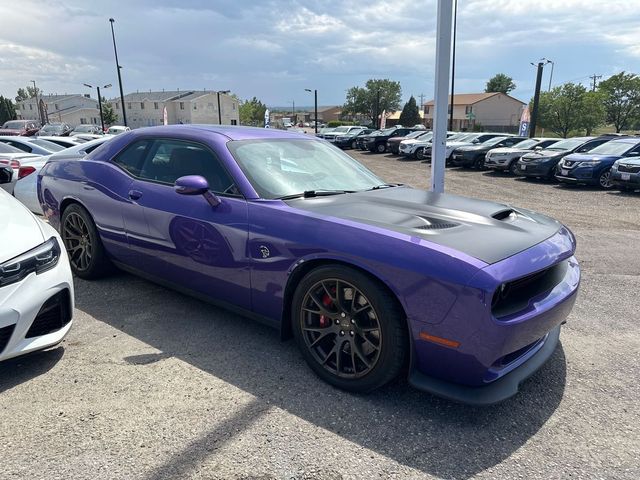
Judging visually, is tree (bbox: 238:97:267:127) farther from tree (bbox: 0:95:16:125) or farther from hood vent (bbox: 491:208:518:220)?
hood vent (bbox: 491:208:518:220)

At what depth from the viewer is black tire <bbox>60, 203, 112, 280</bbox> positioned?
14.3ft

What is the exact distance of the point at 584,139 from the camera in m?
16.2

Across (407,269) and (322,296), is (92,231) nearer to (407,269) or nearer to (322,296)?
(322,296)

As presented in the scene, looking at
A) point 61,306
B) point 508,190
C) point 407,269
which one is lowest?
point 508,190

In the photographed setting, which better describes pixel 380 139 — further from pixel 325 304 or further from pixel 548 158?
pixel 325 304

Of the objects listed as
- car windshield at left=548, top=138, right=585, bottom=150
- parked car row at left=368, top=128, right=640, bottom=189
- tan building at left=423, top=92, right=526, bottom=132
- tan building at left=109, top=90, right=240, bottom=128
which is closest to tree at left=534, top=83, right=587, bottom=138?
tan building at left=423, top=92, right=526, bottom=132

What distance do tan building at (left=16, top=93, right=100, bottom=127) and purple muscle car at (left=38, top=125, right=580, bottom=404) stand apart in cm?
9118

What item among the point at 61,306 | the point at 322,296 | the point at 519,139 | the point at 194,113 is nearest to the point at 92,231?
the point at 61,306

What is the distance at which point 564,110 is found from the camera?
55344mm

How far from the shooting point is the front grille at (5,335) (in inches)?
103

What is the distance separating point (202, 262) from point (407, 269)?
1.63 meters

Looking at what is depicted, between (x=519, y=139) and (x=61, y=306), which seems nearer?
(x=61, y=306)

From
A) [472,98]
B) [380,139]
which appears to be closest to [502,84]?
[472,98]

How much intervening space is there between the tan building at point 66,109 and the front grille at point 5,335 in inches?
3622
